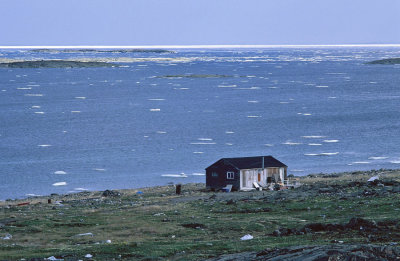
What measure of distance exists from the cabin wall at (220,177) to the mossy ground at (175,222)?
160cm

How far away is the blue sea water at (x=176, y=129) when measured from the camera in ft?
176

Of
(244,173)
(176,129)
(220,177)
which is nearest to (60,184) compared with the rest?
(220,177)

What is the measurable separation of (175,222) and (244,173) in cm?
1206

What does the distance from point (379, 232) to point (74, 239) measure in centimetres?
1029

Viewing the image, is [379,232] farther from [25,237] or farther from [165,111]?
[165,111]

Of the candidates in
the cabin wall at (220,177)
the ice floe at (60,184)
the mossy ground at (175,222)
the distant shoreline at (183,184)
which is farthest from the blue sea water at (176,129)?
the mossy ground at (175,222)

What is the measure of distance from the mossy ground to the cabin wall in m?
1.60

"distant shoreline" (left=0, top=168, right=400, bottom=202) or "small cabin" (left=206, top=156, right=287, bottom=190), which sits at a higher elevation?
"small cabin" (left=206, top=156, right=287, bottom=190)

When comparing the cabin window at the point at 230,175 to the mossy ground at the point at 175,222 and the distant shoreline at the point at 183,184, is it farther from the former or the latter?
the distant shoreline at the point at 183,184

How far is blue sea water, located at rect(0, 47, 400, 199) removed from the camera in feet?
176

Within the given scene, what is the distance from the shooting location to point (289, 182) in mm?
42125

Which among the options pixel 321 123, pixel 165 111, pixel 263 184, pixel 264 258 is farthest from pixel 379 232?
pixel 165 111

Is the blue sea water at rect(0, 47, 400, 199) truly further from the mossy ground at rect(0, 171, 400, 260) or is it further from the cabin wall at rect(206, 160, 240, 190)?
the mossy ground at rect(0, 171, 400, 260)

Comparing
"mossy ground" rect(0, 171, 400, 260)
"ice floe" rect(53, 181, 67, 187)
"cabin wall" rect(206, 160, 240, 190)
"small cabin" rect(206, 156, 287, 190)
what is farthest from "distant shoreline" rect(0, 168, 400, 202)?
"small cabin" rect(206, 156, 287, 190)
